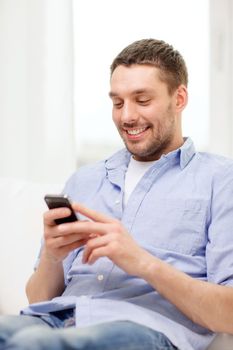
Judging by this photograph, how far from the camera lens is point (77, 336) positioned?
104 cm

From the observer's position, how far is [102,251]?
1.24m

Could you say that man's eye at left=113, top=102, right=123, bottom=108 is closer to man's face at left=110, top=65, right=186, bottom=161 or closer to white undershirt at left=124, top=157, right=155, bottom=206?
man's face at left=110, top=65, right=186, bottom=161

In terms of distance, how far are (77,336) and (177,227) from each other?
0.48 metres

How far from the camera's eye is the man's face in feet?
5.18

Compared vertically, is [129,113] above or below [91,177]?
above

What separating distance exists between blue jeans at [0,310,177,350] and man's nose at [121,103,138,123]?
0.54m

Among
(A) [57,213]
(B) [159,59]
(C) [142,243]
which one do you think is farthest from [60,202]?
(B) [159,59]

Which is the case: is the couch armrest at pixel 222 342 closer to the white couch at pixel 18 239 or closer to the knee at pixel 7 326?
→ the knee at pixel 7 326

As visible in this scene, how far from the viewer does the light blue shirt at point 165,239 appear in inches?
51.6

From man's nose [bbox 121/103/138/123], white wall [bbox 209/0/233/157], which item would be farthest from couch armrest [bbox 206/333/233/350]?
white wall [bbox 209/0/233/157]

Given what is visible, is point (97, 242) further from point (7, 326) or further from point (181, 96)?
point (181, 96)

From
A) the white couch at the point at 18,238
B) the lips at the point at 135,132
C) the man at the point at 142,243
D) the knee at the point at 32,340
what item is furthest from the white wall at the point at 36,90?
the knee at the point at 32,340

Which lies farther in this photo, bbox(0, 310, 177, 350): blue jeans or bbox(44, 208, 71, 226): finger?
bbox(44, 208, 71, 226): finger

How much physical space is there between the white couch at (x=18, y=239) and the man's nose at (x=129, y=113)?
0.44m
